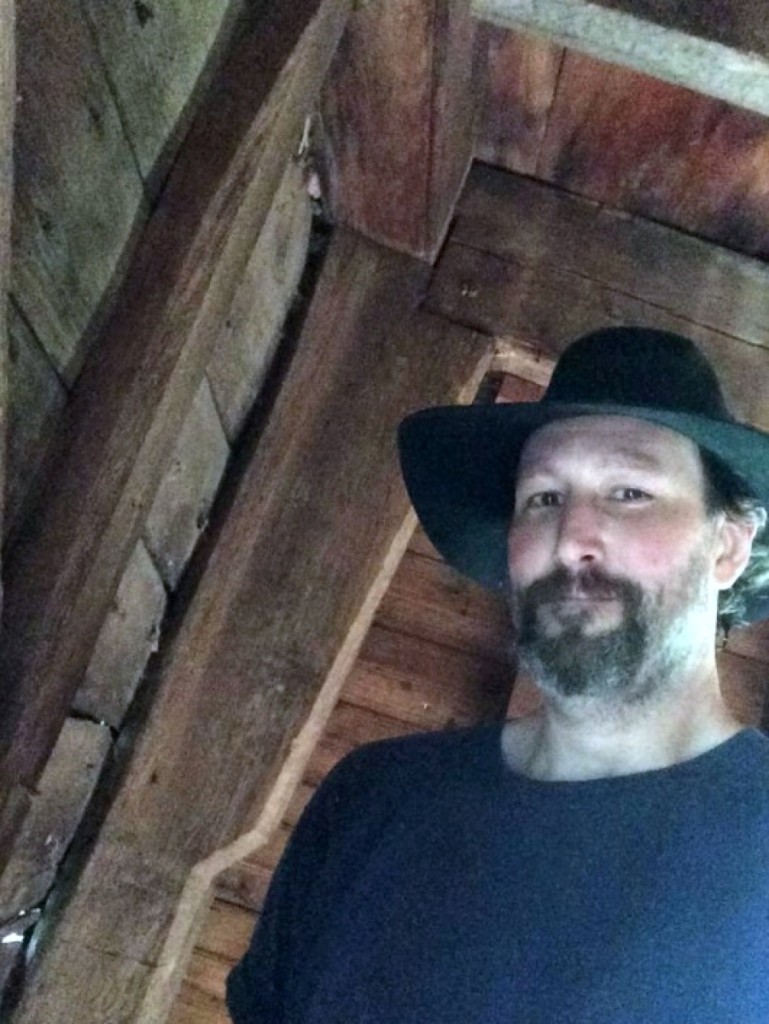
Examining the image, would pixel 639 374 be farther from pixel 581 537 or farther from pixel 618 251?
pixel 618 251

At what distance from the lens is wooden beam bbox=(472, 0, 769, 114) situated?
2.79 feet

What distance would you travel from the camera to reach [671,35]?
865 millimetres

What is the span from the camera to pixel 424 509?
1.31 meters

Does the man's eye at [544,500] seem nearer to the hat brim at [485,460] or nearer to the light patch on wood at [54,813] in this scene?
the hat brim at [485,460]

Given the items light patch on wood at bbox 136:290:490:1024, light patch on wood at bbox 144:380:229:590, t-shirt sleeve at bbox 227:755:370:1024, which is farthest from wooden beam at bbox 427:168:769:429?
t-shirt sleeve at bbox 227:755:370:1024

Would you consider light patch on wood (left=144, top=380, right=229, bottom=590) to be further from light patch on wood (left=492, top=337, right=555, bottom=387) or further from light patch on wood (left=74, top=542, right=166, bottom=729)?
light patch on wood (left=492, top=337, right=555, bottom=387)

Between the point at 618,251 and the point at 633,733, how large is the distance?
662 mm

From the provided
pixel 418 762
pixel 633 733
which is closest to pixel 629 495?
pixel 633 733

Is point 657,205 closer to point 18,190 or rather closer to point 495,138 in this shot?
point 495,138

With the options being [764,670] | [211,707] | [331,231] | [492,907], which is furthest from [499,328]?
[764,670]

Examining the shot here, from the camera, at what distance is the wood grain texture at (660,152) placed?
4.01ft

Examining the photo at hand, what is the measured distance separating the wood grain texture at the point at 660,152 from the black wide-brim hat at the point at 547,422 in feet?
0.86

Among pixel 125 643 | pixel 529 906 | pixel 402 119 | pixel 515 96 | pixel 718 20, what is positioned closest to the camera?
pixel 718 20

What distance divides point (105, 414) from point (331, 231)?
0.69m
